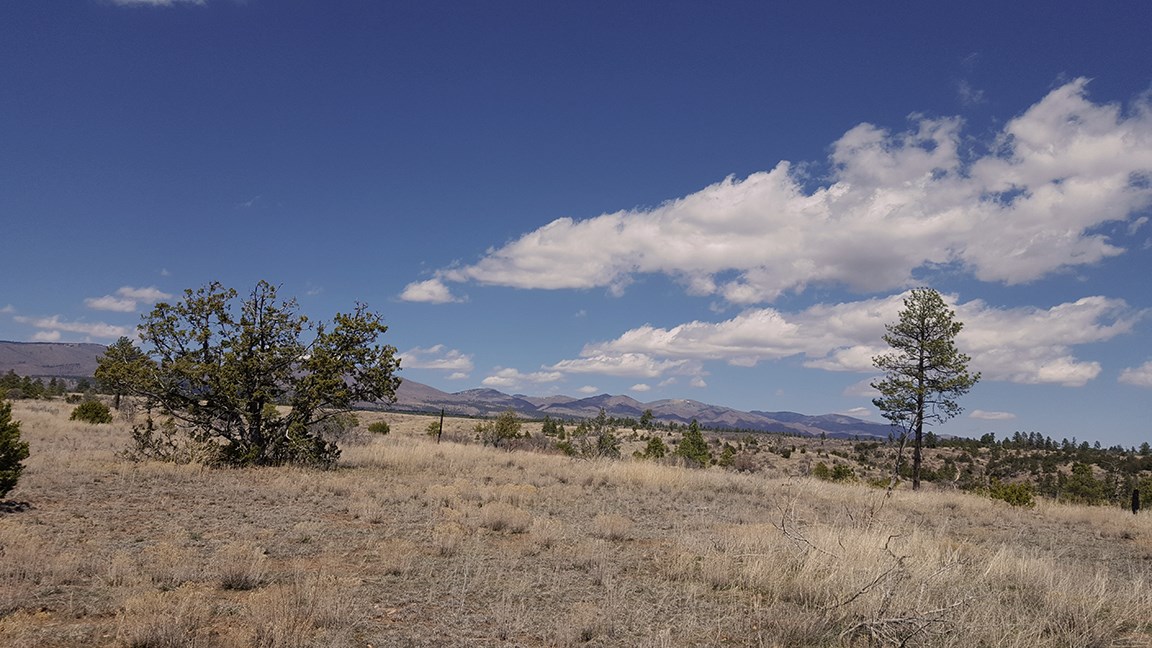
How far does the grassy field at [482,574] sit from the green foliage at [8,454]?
52 cm

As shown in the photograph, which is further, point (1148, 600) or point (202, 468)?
point (202, 468)

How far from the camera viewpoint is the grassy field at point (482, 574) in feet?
19.4

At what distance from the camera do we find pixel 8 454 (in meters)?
11.2

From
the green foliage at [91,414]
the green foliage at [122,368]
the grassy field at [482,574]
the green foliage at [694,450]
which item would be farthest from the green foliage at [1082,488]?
the green foliage at [91,414]

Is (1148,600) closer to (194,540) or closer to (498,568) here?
(498,568)

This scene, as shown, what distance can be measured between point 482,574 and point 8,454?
361 inches

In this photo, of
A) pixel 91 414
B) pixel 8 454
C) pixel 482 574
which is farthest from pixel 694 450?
pixel 8 454

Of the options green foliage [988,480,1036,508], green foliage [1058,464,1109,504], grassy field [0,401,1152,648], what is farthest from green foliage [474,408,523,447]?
green foliage [1058,464,1109,504]

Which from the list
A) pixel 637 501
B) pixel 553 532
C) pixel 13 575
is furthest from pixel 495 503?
pixel 13 575

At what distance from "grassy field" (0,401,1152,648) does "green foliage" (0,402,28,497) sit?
1.72 ft

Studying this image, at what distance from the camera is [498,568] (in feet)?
28.1

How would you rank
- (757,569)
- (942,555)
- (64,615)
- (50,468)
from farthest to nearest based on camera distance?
(50,468)
(942,555)
(757,569)
(64,615)

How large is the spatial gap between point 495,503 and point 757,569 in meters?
6.84

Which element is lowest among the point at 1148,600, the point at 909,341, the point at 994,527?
the point at 994,527
